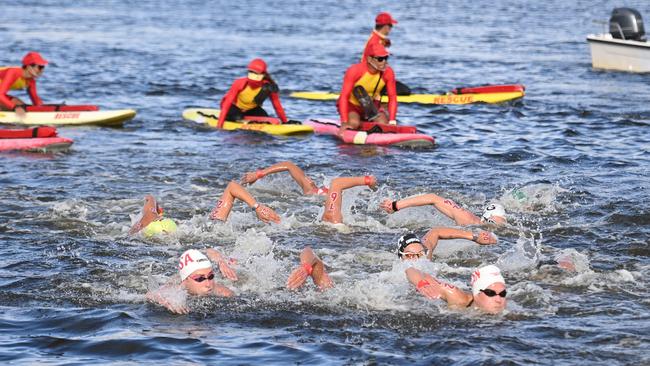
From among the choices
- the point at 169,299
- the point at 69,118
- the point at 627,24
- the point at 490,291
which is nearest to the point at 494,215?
the point at 490,291

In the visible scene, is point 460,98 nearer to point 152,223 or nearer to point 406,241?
point 152,223

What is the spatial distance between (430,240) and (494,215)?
1824 mm

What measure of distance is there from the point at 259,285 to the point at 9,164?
8392mm

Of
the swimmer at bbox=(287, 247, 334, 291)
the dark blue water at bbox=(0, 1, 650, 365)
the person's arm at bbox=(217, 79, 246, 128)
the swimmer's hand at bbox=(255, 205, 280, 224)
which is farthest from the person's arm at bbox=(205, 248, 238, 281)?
the person's arm at bbox=(217, 79, 246, 128)

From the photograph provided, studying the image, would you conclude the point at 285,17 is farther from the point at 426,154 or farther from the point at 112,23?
the point at 426,154

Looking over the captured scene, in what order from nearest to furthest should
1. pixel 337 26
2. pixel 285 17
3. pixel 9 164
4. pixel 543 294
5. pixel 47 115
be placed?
pixel 543 294 < pixel 9 164 < pixel 47 115 < pixel 337 26 < pixel 285 17

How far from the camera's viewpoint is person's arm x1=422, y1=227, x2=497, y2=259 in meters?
11.8

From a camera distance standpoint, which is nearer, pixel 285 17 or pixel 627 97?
pixel 627 97

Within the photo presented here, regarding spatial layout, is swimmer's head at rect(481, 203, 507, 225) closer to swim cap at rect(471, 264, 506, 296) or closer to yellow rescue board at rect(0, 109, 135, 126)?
swim cap at rect(471, 264, 506, 296)

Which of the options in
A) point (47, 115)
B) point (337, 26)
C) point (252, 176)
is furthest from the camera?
point (337, 26)

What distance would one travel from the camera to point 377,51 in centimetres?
1942

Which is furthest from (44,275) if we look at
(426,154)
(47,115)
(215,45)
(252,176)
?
(215,45)

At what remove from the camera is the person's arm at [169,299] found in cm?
1038

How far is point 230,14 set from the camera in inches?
2248
